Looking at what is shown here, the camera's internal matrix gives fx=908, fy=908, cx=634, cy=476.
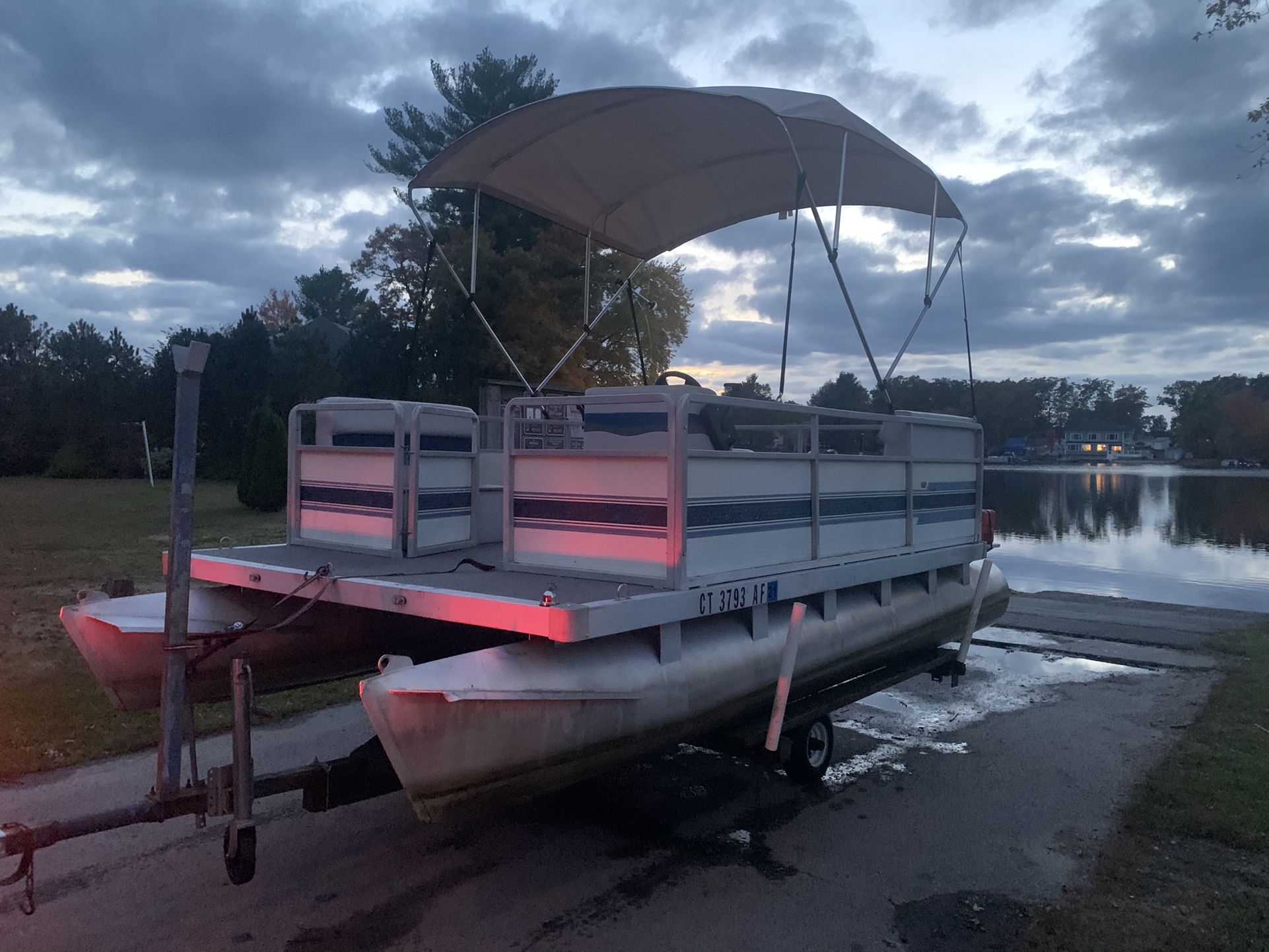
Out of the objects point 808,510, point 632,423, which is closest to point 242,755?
point 632,423

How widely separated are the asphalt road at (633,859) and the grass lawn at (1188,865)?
17 centimetres

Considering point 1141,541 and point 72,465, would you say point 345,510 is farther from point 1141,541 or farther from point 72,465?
point 72,465

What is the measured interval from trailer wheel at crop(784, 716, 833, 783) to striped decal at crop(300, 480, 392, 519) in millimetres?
2715

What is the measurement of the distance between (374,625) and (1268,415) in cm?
9677

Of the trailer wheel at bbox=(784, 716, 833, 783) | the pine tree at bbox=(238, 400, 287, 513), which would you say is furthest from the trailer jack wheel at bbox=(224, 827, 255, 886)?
the pine tree at bbox=(238, 400, 287, 513)

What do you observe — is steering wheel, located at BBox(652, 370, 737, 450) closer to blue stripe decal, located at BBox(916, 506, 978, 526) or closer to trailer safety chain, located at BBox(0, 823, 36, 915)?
blue stripe decal, located at BBox(916, 506, 978, 526)

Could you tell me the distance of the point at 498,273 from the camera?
23.7 metres

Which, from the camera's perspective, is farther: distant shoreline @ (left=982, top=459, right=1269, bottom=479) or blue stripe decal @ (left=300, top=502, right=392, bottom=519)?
distant shoreline @ (left=982, top=459, right=1269, bottom=479)

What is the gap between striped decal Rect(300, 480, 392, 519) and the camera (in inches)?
208

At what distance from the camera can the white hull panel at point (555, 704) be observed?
3.32 meters

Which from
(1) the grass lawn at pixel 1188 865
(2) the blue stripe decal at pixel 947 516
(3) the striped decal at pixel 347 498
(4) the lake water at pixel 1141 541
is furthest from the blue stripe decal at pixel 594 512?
(4) the lake water at pixel 1141 541

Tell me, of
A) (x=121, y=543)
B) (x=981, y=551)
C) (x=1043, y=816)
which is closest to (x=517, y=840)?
(x=1043, y=816)

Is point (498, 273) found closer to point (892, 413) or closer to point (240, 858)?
point (892, 413)

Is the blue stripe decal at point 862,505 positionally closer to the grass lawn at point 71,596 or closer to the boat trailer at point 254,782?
the boat trailer at point 254,782
